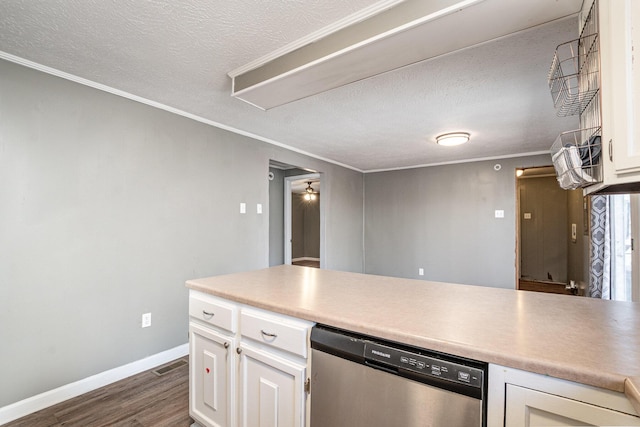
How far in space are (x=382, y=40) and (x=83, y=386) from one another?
9.80 ft

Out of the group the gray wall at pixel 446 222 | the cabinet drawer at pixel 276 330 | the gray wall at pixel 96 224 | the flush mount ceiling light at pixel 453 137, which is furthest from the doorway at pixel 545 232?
the cabinet drawer at pixel 276 330

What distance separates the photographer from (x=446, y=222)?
500 cm

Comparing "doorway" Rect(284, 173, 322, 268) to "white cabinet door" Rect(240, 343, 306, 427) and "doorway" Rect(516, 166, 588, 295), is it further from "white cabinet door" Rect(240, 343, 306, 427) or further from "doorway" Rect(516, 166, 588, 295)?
"white cabinet door" Rect(240, 343, 306, 427)

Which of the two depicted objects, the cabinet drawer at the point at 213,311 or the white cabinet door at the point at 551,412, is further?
the cabinet drawer at the point at 213,311

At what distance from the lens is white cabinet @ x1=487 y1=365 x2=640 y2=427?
28.5 inches

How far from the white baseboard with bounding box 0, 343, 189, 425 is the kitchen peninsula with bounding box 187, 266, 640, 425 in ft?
4.17

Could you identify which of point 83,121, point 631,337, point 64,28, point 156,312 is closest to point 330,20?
point 64,28

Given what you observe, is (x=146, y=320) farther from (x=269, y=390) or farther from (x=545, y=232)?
(x=545, y=232)

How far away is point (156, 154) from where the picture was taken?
2578 millimetres

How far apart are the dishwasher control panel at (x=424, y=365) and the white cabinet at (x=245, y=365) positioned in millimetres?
312

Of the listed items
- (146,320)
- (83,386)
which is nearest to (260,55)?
(146,320)

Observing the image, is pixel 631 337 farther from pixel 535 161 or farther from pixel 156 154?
pixel 535 161

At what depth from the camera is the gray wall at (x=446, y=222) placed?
4.52 meters

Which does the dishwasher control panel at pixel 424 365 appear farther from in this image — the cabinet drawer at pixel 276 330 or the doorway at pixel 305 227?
the doorway at pixel 305 227
